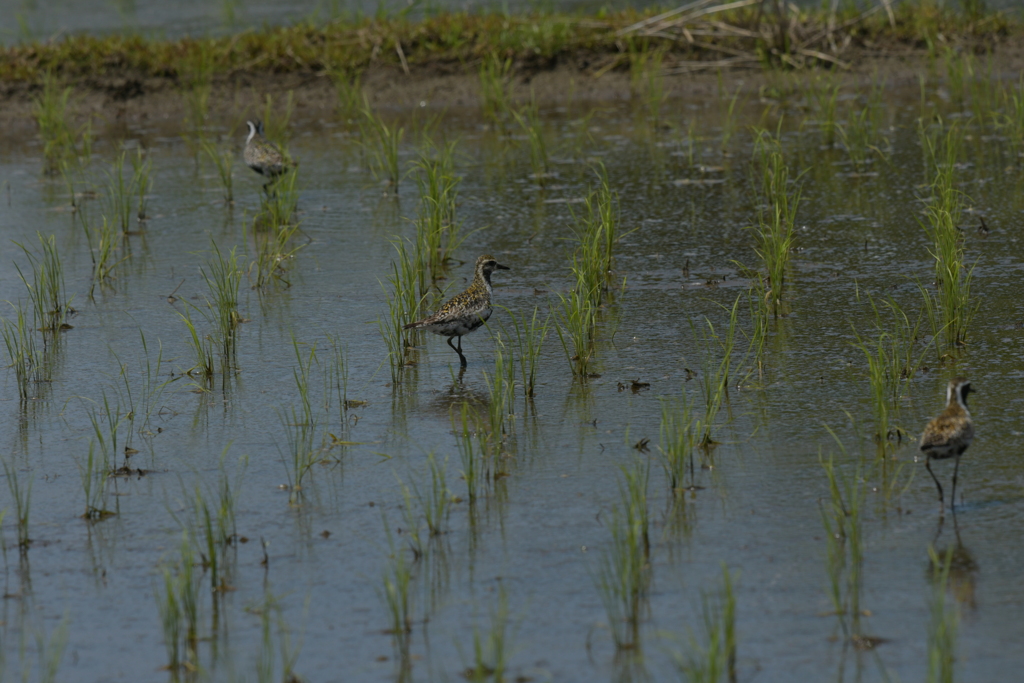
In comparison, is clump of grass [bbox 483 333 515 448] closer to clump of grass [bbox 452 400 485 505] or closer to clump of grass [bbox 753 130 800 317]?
clump of grass [bbox 452 400 485 505]

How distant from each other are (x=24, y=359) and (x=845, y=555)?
4887 mm

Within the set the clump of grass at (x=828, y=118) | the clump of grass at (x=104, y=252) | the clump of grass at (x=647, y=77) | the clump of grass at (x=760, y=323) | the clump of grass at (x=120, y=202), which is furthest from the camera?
the clump of grass at (x=647, y=77)

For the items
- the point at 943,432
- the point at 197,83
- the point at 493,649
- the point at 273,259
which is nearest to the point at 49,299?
the point at 273,259

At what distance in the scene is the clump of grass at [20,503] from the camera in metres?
5.43

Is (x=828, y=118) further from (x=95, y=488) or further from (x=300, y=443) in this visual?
(x=95, y=488)

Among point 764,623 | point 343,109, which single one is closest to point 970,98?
point 343,109

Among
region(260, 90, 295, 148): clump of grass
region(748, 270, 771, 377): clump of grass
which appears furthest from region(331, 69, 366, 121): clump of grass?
region(748, 270, 771, 377): clump of grass

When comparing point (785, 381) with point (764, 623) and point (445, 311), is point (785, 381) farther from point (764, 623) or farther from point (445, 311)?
point (764, 623)

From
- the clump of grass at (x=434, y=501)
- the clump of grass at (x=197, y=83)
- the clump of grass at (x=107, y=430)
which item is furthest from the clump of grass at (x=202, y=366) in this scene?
the clump of grass at (x=197, y=83)

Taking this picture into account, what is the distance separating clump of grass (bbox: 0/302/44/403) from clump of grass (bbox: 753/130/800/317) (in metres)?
4.33

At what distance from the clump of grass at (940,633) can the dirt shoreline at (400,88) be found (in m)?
11.2

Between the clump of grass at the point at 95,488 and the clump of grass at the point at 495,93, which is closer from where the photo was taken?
the clump of grass at the point at 95,488

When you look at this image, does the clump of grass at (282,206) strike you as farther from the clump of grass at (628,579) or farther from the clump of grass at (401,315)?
the clump of grass at (628,579)

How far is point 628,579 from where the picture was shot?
4652mm
